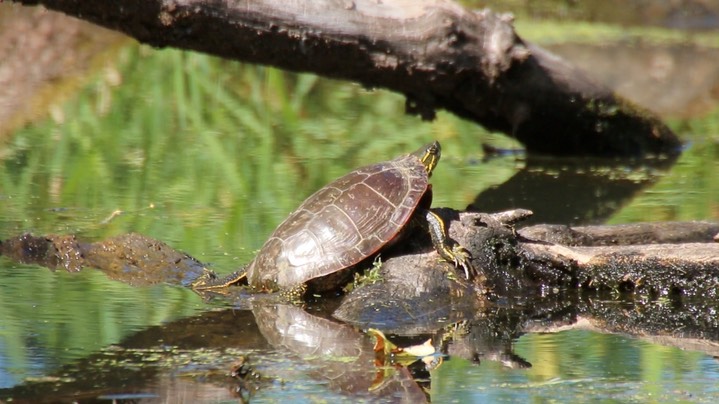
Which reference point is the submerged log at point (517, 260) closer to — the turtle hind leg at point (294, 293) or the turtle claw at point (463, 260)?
the turtle claw at point (463, 260)

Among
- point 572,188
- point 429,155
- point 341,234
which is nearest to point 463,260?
point 341,234

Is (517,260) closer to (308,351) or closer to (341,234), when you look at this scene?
(341,234)

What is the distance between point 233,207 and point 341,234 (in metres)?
1.58

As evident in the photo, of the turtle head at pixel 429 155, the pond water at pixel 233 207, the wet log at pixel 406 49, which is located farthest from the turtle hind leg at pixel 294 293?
the wet log at pixel 406 49

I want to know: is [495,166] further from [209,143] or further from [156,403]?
[156,403]

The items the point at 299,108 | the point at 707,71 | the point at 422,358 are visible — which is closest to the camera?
the point at 422,358

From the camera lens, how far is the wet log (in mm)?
5949

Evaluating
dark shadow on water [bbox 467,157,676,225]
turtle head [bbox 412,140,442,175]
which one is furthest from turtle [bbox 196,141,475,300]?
dark shadow on water [bbox 467,157,676,225]

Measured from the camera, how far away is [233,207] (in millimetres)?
6008

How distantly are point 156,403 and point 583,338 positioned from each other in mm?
1604

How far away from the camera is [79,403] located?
10.4 ft

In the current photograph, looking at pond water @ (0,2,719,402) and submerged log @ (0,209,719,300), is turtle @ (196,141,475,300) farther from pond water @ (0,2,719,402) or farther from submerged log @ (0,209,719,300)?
pond water @ (0,2,719,402)

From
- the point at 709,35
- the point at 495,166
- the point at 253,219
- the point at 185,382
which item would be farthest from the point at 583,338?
the point at 709,35

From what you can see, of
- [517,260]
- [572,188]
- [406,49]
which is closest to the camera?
[517,260]
